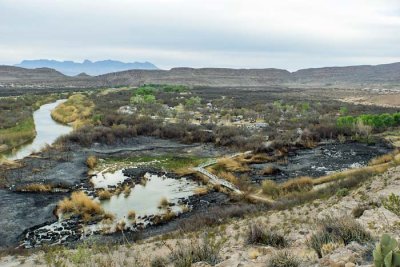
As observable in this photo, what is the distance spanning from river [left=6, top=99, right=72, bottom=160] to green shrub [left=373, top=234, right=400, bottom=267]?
2980 centimetres

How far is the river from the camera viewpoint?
3450 cm

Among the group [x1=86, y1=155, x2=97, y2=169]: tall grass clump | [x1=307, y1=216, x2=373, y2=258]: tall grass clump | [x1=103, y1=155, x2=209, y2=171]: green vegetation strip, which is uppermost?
[x1=307, y1=216, x2=373, y2=258]: tall grass clump

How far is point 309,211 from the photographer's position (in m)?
16.9

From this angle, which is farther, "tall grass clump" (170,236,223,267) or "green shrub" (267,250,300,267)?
"tall grass clump" (170,236,223,267)

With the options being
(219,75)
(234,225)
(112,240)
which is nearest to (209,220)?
(234,225)

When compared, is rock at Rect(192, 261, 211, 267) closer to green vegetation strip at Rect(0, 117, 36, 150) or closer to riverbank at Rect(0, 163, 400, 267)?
riverbank at Rect(0, 163, 400, 267)

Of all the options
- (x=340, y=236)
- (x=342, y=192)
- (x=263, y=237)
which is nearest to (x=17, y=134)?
(x=342, y=192)

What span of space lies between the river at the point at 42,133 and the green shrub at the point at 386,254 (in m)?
29.8

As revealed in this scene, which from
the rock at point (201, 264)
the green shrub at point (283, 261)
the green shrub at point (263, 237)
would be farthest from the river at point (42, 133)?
the green shrub at point (283, 261)

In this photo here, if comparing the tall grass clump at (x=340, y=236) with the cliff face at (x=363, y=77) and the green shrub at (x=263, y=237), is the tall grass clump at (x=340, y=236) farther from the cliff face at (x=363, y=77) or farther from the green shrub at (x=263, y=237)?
the cliff face at (x=363, y=77)

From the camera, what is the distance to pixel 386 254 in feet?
23.8

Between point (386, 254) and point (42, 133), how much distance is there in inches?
1612

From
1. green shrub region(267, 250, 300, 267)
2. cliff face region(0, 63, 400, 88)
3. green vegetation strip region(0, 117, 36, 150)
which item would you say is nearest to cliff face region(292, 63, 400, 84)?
cliff face region(0, 63, 400, 88)

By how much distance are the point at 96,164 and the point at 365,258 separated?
24.6 meters
